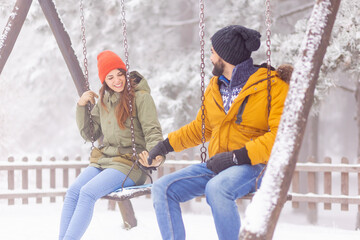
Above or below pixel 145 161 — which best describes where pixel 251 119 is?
above

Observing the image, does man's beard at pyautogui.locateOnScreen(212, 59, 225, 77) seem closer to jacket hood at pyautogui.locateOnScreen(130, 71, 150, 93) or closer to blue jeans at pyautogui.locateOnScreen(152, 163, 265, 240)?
blue jeans at pyautogui.locateOnScreen(152, 163, 265, 240)

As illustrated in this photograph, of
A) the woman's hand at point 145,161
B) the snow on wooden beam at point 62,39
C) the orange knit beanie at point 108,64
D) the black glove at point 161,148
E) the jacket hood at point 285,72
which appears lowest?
the woman's hand at point 145,161

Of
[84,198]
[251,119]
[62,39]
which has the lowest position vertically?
[84,198]

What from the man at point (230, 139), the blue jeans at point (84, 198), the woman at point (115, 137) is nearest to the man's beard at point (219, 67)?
the man at point (230, 139)

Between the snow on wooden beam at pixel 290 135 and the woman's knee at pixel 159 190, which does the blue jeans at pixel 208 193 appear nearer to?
the woman's knee at pixel 159 190

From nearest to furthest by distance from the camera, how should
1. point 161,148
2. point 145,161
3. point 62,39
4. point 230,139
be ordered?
point 230,139, point 161,148, point 145,161, point 62,39

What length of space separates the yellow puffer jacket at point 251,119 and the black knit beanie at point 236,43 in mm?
168

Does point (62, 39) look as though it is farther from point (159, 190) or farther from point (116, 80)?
point (159, 190)

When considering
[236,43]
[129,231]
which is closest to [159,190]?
[236,43]

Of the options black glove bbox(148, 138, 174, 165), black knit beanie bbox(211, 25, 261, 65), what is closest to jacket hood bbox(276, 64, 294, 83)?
black knit beanie bbox(211, 25, 261, 65)

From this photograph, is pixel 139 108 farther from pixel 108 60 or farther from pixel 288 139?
pixel 288 139

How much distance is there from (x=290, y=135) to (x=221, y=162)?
0.72 meters

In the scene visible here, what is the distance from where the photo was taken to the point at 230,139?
131 inches

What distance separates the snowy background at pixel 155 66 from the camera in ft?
21.3
